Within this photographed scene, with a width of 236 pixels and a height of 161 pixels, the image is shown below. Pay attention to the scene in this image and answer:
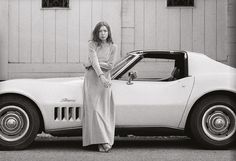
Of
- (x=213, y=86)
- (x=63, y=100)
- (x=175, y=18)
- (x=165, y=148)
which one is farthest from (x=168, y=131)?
(x=175, y=18)

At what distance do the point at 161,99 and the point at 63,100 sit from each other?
1.25 meters

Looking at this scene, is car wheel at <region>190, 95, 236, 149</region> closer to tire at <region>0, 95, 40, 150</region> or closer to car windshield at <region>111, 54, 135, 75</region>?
car windshield at <region>111, 54, 135, 75</region>

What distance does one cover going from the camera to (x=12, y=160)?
769 cm

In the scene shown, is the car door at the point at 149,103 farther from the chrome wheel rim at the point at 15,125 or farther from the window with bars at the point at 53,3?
the window with bars at the point at 53,3

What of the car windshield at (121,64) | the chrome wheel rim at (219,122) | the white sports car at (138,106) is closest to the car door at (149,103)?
the white sports car at (138,106)

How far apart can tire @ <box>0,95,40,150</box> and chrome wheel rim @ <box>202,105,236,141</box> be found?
7.11 ft

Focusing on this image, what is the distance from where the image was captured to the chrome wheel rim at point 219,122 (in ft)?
28.4

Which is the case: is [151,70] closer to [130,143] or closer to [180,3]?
[130,143]

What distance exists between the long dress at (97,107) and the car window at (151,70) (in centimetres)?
35

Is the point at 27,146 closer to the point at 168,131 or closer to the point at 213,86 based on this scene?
the point at 168,131

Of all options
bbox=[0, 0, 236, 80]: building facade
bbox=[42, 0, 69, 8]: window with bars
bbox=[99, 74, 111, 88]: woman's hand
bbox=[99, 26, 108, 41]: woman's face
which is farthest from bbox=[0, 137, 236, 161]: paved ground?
bbox=[42, 0, 69, 8]: window with bars

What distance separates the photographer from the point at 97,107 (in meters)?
8.52

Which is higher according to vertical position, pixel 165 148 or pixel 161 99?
pixel 161 99

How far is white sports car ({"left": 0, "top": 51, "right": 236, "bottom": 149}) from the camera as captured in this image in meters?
8.48
